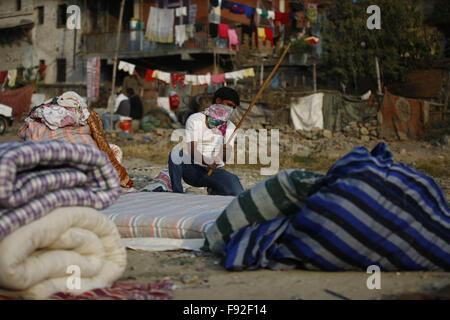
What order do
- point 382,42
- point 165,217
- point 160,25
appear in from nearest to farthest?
point 165,217
point 382,42
point 160,25

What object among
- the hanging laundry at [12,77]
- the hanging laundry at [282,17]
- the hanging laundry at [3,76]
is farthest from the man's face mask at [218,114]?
the hanging laundry at [3,76]

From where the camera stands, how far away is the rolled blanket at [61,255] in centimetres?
205

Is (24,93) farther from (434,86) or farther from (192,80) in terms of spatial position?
(434,86)

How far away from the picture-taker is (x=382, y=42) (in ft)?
56.4

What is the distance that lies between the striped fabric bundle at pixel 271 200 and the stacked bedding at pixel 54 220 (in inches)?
30.7

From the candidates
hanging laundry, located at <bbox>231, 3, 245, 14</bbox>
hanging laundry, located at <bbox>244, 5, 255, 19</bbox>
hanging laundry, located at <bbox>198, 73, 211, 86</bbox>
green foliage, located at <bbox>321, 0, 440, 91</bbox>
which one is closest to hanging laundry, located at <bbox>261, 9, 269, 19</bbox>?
hanging laundry, located at <bbox>244, 5, 255, 19</bbox>

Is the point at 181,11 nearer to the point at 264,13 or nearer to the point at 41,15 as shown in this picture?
the point at 264,13

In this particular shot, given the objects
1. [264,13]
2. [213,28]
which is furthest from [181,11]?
[264,13]

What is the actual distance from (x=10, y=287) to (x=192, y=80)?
54.7 feet

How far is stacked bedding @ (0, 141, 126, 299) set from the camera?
205 centimetres

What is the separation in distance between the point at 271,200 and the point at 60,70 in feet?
80.7

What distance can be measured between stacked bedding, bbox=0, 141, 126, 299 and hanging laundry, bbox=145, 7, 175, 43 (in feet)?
60.9

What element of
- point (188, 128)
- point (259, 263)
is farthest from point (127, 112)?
point (259, 263)

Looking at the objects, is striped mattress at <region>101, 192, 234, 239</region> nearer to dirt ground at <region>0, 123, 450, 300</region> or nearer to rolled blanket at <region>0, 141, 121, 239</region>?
dirt ground at <region>0, 123, 450, 300</region>
